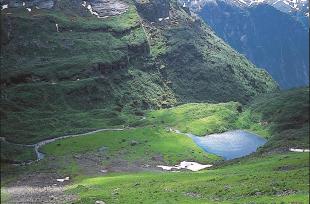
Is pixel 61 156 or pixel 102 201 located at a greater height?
pixel 102 201

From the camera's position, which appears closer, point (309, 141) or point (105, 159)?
point (309, 141)

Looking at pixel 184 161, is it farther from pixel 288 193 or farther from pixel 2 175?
pixel 2 175

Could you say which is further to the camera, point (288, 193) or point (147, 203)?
point (147, 203)

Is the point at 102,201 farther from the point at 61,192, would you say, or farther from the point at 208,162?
the point at 208,162

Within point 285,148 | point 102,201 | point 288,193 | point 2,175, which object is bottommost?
point 285,148

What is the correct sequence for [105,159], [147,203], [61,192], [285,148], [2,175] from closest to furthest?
[2,175] < [147,203] < [61,192] < [285,148] < [105,159]

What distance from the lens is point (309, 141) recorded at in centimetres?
15475

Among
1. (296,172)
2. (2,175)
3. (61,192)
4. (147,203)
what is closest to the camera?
(2,175)

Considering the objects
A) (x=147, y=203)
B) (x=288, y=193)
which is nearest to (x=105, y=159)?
(x=147, y=203)

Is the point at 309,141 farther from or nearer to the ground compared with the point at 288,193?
nearer to the ground

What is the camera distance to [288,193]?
7306cm

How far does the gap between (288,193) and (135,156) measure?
122750mm

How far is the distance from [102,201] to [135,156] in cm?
10840

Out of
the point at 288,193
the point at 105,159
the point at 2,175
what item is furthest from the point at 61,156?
the point at 2,175
